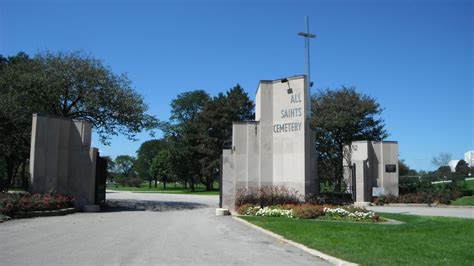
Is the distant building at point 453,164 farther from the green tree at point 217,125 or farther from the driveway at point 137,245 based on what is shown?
the driveway at point 137,245

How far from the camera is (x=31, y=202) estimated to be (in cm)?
1939

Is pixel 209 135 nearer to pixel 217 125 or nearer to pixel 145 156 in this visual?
pixel 217 125

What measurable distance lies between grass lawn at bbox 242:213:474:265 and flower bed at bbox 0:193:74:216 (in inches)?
367

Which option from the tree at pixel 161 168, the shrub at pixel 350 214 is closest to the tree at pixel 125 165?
the tree at pixel 161 168

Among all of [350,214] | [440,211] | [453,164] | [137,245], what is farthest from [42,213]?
[453,164]

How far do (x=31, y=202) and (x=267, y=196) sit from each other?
34.9 feet

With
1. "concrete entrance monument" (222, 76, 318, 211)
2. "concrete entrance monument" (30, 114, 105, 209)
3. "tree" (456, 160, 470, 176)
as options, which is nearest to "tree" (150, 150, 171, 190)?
"tree" (456, 160, 470, 176)

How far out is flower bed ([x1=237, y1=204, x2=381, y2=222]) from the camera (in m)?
18.7

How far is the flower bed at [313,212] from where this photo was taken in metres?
18.7

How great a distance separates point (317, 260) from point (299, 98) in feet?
47.0

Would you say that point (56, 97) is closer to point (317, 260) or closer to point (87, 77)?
point (87, 77)

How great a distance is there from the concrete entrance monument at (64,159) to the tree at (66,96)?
492cm

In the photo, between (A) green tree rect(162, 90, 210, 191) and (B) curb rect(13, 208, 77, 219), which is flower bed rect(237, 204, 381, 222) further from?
(A) green tree rect(162, 90, 210, 191)

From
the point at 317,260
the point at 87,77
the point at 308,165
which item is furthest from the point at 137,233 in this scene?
the point at 87,77
